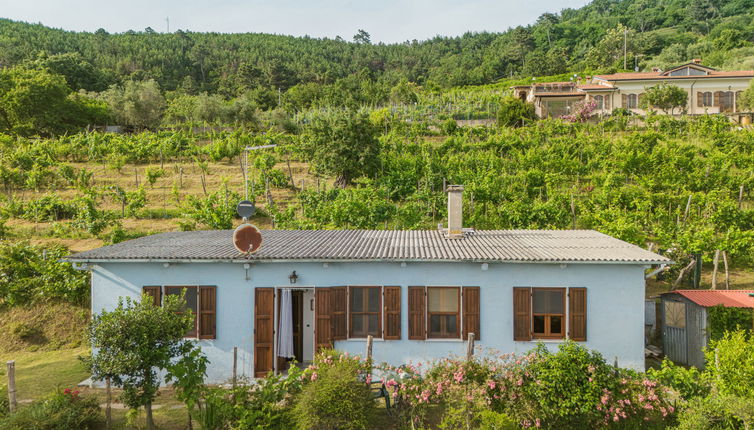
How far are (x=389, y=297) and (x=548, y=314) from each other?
3.25 metres

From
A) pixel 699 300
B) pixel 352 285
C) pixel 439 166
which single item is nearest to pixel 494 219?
pixel 439 166

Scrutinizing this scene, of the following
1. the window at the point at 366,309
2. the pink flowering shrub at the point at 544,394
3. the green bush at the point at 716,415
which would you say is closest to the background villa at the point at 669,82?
the window at the point at 366,309

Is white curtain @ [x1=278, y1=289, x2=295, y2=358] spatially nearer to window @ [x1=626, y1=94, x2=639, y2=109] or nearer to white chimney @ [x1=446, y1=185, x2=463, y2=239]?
white chimney @ [x1=446, y1=185, x2=463, y2=239]

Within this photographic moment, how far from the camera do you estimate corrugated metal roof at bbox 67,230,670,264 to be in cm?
888

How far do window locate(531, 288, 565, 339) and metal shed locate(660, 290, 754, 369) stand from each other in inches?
125

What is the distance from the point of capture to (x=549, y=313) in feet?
30.4

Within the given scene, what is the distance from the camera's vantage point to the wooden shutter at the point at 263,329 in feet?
30.5

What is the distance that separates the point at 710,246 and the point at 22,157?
32.2 meters

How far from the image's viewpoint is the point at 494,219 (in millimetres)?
18531

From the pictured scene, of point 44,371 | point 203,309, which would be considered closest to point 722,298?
point 203,309

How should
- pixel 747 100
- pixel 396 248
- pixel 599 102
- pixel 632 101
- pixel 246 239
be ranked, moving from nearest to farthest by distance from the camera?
pixel 246 239
pixel 396 248
pixel 747 100
pixel 632 101
pixel 599 102

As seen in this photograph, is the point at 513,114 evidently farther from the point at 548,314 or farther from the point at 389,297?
the point at 389,297

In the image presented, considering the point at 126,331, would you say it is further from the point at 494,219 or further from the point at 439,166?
the point at 439,166

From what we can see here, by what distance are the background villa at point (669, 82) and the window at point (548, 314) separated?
1338 inches
